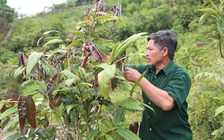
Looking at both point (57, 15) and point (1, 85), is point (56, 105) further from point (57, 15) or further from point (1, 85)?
point (57, 15)

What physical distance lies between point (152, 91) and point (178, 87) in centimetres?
18

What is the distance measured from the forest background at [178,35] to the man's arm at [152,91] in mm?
79

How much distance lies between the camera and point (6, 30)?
18.5 metres

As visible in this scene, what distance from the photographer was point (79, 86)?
2.83ft

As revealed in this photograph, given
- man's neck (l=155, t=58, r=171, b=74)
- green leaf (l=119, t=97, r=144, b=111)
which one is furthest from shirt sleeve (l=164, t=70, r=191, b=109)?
green leaf (l=119, t=97, r=144, b=111)

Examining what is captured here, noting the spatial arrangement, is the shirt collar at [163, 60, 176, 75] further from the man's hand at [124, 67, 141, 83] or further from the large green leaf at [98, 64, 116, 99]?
the large green leaf at [98, 64, 116, 99]

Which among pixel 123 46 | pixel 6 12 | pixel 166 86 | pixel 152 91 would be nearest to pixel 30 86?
pixel 123 46

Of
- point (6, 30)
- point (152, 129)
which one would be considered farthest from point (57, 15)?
point (152, 129)

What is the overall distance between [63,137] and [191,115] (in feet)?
5.93

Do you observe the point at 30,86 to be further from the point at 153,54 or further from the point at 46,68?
the point at 153,54

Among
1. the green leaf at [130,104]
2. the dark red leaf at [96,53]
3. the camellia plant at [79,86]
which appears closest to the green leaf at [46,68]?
the camellia plant at [79,86]

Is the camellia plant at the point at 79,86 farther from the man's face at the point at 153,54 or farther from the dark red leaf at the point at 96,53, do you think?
the man's face at the point at 153,54

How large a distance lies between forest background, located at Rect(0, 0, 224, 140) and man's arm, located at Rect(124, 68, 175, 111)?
79mm

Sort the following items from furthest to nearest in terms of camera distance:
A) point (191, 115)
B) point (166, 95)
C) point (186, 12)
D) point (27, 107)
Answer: point (186, 12) < point (191, 115) < point (166, 95) < point (27, 107)
